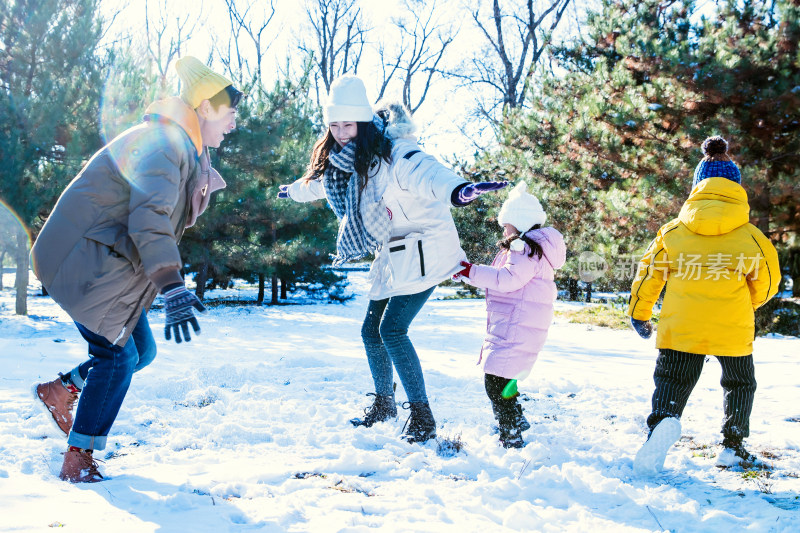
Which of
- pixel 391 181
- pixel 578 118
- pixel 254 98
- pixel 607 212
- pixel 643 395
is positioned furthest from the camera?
pixel 254 98

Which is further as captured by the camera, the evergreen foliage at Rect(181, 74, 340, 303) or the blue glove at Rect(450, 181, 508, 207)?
the evergreen foliage at Rect(181, 74, 340, 303)

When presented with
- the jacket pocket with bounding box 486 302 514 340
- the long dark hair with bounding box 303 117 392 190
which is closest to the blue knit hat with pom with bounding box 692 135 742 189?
the jacket pocket with bounding box 486 302 514 340

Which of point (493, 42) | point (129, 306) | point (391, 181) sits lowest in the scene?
point (129, 306)

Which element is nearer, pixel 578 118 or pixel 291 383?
pixel 291 383

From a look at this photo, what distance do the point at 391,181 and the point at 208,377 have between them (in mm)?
2475

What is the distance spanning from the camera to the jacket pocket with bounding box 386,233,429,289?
10.4 feet

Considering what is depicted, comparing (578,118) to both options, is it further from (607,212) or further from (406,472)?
(406,472)

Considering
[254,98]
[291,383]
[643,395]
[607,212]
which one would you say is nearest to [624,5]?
[607,212]

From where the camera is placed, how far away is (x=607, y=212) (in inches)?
351

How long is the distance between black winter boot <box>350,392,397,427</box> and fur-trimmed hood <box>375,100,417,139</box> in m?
1.44

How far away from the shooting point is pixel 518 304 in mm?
3207

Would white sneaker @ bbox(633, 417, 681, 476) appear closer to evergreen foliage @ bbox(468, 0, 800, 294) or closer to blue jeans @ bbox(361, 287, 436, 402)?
blue jeans @ bbox(361, 287, 436, 402)

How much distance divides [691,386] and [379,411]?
1599mm

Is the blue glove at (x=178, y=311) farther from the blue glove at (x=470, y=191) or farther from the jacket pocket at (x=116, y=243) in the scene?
the blue glove at (x=470, y=191)
